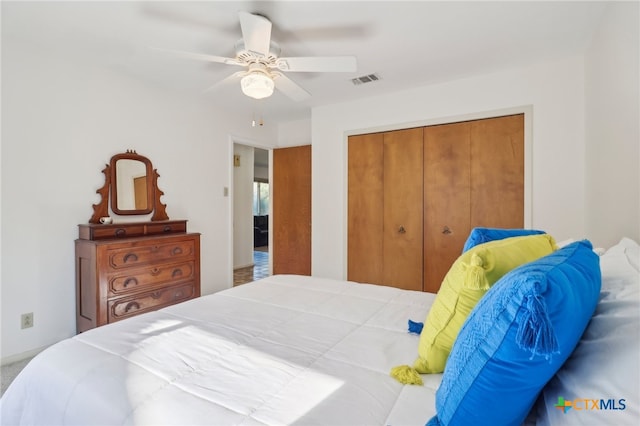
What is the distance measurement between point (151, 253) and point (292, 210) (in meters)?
2.22

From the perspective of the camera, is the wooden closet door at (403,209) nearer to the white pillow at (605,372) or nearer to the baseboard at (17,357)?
the white pillow at (605,372)

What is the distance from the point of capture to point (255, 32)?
1744 millimetres

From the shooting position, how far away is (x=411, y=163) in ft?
11.0

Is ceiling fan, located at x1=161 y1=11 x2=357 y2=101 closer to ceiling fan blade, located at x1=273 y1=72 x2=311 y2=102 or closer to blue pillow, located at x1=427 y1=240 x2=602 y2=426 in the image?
ceiling fan blade, located at x1=273 y1=72 x2=311 y2=102

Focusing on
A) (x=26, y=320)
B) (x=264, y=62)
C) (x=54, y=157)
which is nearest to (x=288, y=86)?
(x=264, y=62)

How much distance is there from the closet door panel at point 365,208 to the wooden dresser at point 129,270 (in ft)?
5.92

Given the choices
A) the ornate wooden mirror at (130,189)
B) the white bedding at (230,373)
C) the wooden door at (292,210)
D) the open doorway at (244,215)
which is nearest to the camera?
the white bedding at (230,373)

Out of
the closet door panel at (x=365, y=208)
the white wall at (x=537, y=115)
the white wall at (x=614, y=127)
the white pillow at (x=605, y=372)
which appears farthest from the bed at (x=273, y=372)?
the closet door panel at (x=365, y=208)

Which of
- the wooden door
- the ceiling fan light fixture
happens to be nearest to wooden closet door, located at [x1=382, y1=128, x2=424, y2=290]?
the wooden door

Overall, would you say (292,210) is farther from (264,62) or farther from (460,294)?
(460,294)

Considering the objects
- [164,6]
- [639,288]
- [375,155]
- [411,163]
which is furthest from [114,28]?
[639,288]

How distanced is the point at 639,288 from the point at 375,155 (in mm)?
2933

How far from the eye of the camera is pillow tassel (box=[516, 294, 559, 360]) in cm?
51

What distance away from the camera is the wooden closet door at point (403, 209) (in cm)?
330
